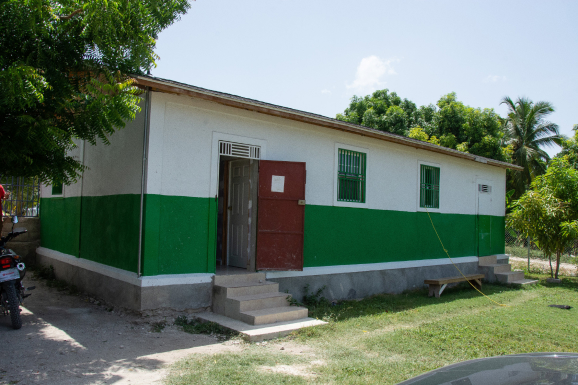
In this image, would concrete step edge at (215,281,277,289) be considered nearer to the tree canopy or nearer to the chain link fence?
the chain link fence

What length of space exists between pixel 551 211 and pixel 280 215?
890cm

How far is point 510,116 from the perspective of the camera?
26641 mm

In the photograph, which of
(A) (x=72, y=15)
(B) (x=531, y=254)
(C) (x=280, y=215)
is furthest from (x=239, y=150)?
(B) (x=531, y=254)

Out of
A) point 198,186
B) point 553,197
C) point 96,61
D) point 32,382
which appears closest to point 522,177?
point 553,197

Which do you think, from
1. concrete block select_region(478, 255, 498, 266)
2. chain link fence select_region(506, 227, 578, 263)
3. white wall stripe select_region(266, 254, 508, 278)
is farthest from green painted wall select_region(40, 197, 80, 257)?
chain link fence select_region(506, 227, 578, 263)

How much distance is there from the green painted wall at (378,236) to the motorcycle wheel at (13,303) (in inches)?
185

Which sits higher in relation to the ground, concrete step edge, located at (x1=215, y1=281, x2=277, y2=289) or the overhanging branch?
the overhanging branch

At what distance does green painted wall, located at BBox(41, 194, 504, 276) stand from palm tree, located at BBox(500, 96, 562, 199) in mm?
14234

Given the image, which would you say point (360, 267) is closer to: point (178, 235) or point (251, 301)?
point (251, 301)

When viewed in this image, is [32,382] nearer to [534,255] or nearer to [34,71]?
[34,71]

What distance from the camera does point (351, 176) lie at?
941 cm

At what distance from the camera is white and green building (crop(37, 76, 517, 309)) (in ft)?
22.2

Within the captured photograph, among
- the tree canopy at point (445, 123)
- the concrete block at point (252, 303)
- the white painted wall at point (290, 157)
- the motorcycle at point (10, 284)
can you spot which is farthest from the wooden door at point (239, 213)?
the tree canopy at point (445, 123)

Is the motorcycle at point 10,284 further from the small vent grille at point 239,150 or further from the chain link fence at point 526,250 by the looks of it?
the chain link fence at point 526,250
